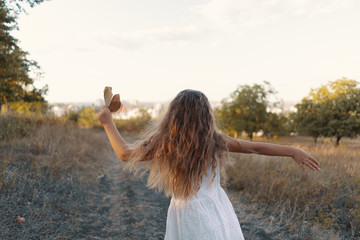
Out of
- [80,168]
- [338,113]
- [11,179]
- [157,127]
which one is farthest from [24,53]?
[338,113]

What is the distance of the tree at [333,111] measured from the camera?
14.9m

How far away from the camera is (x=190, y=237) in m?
1.71

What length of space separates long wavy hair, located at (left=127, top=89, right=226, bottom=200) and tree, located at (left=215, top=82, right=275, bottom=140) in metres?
21.6

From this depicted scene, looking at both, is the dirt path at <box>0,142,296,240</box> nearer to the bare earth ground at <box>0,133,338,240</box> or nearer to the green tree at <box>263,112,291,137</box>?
the bare earth ground at <box>0,133,338,240</box>

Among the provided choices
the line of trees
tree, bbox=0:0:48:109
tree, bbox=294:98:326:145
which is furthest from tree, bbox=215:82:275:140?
tree, bbox=0:0:48:109

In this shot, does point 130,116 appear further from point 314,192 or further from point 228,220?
point 228,220

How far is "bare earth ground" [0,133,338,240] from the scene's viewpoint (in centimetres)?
328

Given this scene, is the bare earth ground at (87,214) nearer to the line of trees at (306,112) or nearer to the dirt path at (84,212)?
the dirt path at (84,212)

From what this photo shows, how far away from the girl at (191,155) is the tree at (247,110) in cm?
2159

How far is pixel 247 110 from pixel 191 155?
74.7ft

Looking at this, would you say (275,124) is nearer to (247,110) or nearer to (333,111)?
(247,110)

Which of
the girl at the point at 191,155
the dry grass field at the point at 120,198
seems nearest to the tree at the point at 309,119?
the dry grass field at the point at 120,198

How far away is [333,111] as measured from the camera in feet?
51.7

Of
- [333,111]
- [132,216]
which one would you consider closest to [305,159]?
[132,216]
